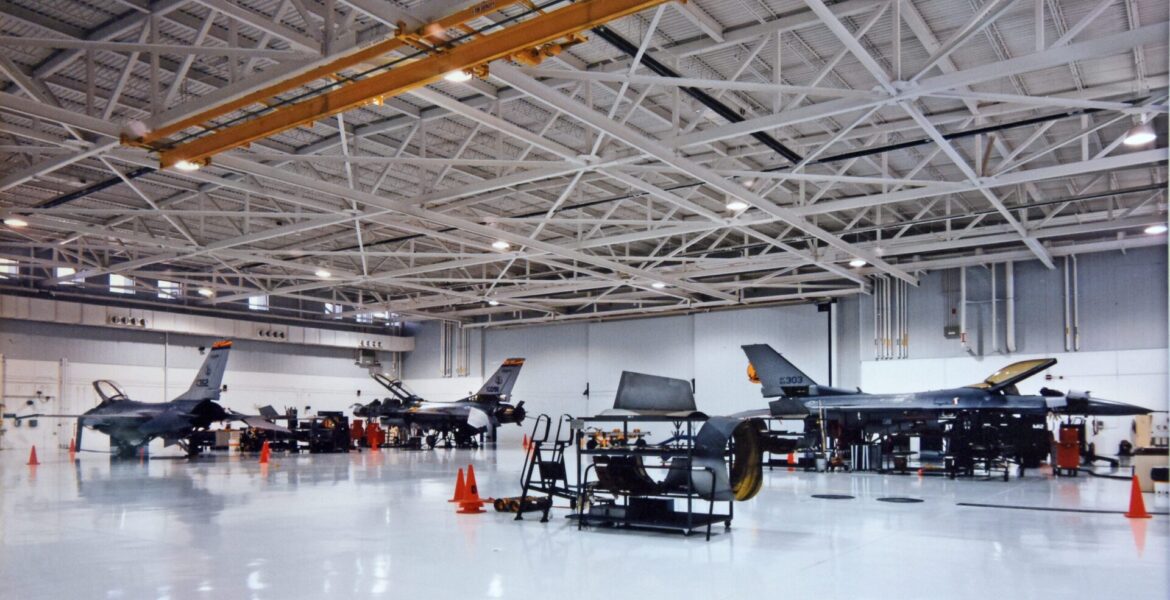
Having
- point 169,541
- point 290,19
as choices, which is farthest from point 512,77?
point 169,541

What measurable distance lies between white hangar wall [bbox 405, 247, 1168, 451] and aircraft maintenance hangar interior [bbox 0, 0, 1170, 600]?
118mm

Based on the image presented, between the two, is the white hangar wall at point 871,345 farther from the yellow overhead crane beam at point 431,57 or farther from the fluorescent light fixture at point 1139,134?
the yellow overhead crane beam at point 431,57

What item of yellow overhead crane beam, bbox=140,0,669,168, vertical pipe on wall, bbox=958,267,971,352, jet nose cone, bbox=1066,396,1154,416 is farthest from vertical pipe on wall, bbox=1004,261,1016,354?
yellow overhead crane beam, bbox=140,0,669,168

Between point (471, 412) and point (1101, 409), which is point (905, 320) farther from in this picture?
point (471, 412)

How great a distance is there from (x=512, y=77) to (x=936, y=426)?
14.7 m

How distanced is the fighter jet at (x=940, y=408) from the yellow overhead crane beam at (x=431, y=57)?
13.3m

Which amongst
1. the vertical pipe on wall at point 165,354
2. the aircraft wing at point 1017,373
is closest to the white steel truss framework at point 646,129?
the aircraft wing at point 1017,373

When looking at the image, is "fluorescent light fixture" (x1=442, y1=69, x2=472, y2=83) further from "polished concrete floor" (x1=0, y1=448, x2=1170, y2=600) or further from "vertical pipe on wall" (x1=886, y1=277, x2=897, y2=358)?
"vertical pipe on wall" (x1=886, y1=277, x2=897, y2=358)

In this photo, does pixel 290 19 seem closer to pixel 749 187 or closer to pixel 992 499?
pixel 749 187

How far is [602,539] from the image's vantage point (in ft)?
29.4

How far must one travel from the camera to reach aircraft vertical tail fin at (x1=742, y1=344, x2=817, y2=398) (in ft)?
72.7

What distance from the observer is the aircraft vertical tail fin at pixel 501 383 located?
33.0 m

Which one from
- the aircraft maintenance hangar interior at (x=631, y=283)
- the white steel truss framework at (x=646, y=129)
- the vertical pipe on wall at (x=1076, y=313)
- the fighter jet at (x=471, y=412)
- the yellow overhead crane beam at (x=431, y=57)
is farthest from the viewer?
the fighter jet at (x=471, y=412)

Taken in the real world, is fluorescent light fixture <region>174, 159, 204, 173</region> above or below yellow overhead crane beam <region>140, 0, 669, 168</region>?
below
